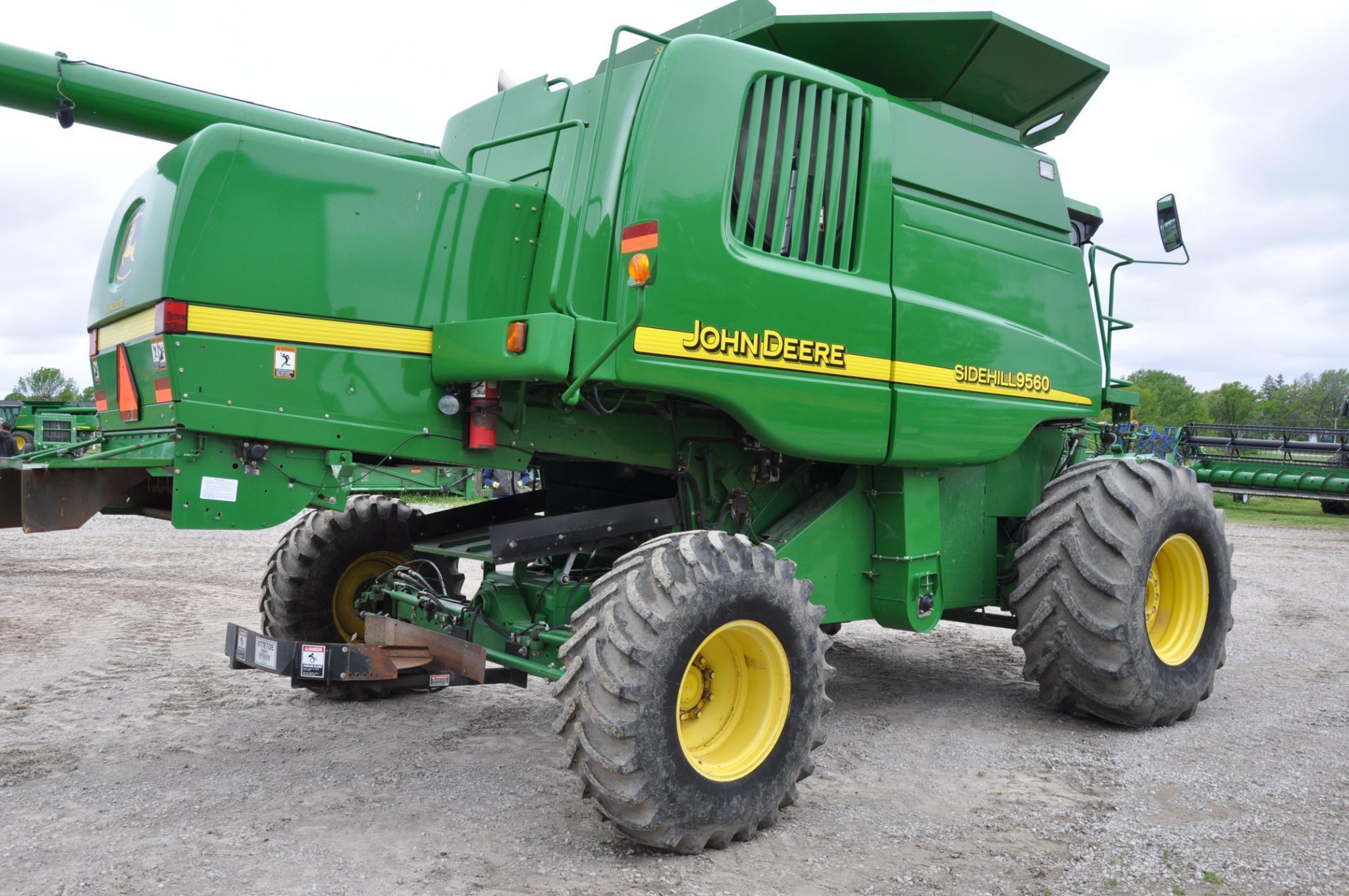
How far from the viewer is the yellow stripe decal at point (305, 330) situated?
12.6 feet

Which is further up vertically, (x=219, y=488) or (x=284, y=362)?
(x=284, y=362)

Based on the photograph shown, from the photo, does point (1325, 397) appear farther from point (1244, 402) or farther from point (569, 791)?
point (569, 791)

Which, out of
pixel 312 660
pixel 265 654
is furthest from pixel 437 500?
pixel 312 660

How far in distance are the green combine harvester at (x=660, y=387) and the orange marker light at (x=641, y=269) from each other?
0.02 metres

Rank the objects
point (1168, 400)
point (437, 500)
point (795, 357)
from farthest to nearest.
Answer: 1. point (1168, 400)
2. point (437, 500)
3. point (795, 357)

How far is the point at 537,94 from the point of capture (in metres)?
5.01

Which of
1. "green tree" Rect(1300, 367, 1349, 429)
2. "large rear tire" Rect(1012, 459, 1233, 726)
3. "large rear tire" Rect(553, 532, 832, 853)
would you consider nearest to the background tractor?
"large rear tire" Rect(553, 532, 832, 853)

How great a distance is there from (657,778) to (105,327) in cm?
303

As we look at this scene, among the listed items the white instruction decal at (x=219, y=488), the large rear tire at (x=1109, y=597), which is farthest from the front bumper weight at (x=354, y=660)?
the large rear tire at (x=1109, y=597)

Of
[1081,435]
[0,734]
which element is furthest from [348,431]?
[1081,435]

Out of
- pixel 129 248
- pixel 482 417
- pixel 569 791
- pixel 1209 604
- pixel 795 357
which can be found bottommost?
pixel 569 791

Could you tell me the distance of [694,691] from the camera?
420cm

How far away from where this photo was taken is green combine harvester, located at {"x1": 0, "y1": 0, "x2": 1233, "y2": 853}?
152 inches

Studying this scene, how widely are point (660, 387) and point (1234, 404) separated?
239 feet
